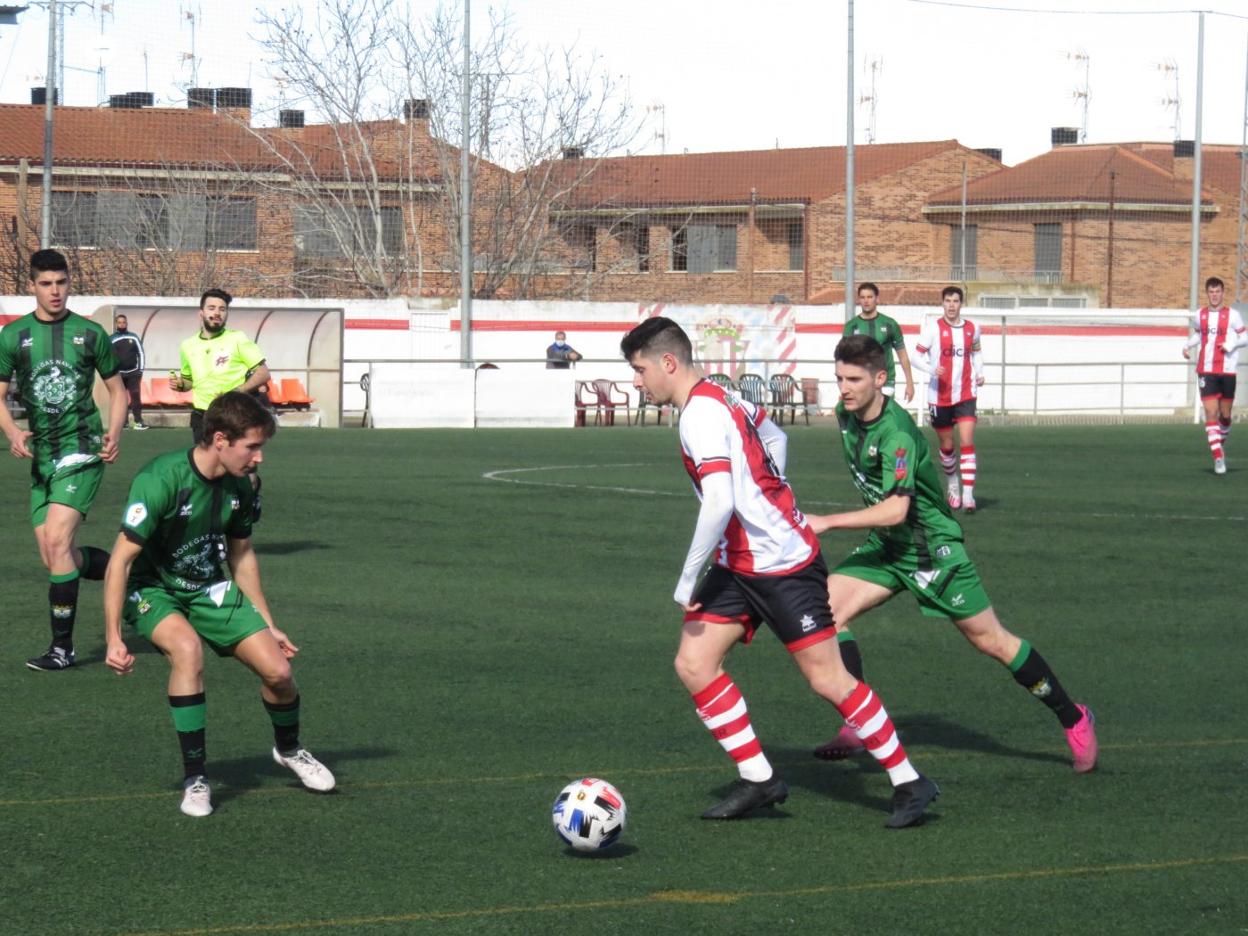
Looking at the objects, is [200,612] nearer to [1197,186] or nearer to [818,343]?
[818,343]

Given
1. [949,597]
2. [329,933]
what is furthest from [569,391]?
[329,933]

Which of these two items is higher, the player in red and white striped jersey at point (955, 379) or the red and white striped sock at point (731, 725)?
the player in red and white striped jersey at point (955, 379)

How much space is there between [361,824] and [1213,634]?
604 cm

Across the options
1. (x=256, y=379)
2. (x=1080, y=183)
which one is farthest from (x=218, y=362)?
(x=1080, y=183)

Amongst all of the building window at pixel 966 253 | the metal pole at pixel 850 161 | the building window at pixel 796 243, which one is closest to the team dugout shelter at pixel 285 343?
the metal pole at pixel 850 161

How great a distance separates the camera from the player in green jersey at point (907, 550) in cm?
687

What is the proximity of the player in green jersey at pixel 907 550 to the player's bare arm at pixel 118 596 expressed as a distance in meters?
2.59

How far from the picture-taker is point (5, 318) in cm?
3669

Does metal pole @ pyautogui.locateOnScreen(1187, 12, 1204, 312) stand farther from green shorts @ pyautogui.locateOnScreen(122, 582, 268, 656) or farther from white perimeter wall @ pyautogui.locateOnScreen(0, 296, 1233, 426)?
green shorts @ pyautogui.locateOnScreen(122, 582, 268, 656)

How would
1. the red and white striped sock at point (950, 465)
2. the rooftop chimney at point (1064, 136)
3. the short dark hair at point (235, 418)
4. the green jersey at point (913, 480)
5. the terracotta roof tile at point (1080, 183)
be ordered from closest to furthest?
the short dark hair at point (235, 418) → the green jersey at point (913, 480) → the red and white striped sock at point (950, 465) → the terracotta roof tile at point (1080, 183) → the rooftop chimney at point (1064, 136)

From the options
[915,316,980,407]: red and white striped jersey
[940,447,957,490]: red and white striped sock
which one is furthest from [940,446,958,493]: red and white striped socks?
[915,316,980,407]: red and white striped jersey

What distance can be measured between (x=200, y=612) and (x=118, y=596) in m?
0.34

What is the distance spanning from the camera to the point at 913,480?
688 centimetres

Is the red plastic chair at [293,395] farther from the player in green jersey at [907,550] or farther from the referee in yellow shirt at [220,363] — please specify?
the player in green jersey at [907,550]
